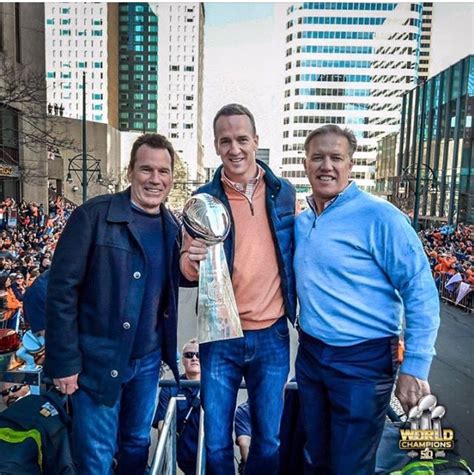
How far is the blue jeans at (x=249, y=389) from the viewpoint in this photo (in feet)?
7.53

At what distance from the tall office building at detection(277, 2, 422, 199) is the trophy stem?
9515 cm

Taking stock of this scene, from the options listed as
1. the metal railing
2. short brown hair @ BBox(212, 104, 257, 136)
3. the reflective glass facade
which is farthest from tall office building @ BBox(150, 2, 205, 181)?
the metal railing

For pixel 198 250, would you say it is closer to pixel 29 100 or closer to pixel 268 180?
pixel 268 180

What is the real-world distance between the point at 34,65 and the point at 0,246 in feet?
56.2

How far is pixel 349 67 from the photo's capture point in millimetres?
99312

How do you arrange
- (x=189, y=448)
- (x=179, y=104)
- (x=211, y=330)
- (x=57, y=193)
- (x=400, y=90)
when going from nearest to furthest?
(x=211, y=330), (x=189, y=448), (x=57, y=193), (x=400, y=90), (x=179, y=104)

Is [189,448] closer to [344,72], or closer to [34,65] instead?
[34,65]

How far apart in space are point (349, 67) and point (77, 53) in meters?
72.9

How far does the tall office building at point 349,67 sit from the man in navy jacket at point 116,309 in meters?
95.0

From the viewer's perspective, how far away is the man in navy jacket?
2.18 meters

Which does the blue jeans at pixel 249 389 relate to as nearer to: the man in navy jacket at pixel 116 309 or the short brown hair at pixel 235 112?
the man in navy jacket at pixel 116 309

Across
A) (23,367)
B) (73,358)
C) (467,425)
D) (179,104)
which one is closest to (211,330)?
(73,358)

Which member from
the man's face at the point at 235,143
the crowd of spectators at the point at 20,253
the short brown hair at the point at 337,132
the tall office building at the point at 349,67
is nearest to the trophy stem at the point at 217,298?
the man's face at the point at 235,143

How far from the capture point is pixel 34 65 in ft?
80.8
